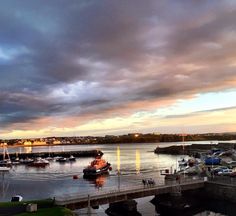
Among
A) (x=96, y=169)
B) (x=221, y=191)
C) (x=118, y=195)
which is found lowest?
(x=221, y=191)

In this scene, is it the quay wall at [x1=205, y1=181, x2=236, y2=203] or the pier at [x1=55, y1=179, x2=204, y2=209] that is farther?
the quay wall at [x1=205, y1=181, x2=236, y2=203]

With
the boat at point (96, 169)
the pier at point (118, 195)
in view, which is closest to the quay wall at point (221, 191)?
the pier at point (118, 195)

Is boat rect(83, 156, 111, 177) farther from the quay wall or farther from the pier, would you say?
the quay wall

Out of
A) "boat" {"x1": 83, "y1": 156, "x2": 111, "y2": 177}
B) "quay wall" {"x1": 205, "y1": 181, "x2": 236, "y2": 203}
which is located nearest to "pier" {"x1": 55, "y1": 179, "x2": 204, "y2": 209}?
"quay wall" {"x1": 205, "y1": 181, "x2": 236, "y2": 203}

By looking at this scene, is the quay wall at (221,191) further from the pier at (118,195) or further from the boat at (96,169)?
the boat at (96,169)

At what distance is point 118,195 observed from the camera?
50.1m

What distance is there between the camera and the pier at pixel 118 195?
4517cm

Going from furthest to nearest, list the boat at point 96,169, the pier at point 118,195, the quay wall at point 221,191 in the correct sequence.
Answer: the boat at point 96,169
the quay wall at point 221,191
the pier at point 118,195

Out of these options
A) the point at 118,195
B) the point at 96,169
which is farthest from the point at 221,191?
the point at 96,169

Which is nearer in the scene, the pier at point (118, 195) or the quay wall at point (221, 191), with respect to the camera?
the pier at point (118, 195)

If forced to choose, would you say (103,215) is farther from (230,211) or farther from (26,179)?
(26,179)

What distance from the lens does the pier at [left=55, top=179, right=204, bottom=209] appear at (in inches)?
1779

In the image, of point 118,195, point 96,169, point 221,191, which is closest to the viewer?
point 118,195

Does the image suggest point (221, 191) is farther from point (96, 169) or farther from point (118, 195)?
point (96, 169)
